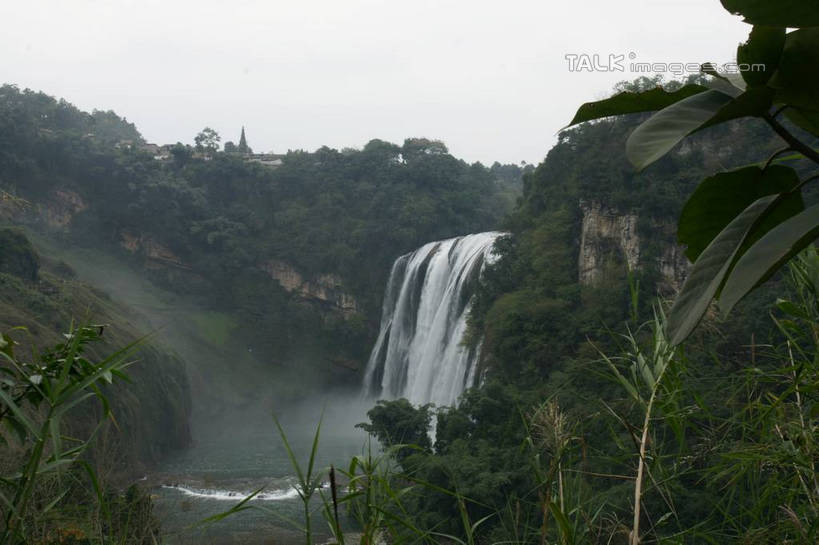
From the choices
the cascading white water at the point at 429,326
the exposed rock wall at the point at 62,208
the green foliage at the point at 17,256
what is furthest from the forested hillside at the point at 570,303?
the exposed rock wall at the point at 62,208

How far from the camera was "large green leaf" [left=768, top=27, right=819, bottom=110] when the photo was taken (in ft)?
2.43

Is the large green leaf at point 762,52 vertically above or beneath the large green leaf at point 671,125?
above

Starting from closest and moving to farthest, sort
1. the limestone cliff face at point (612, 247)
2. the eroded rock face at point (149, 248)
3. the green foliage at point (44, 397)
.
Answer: the green foliage at point (44, 397)
the limestone cliff face at point (612, 247)
the eroded rock face at point (149, 248)

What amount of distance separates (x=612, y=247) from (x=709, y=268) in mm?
13766

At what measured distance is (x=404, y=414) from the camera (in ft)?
38.9

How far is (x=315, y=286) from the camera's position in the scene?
87.9 ft

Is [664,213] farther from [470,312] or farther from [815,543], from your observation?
[815,543]

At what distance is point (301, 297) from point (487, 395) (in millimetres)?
16633

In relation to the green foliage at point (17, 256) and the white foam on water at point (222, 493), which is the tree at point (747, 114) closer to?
the white foam on water at point (222, 493)

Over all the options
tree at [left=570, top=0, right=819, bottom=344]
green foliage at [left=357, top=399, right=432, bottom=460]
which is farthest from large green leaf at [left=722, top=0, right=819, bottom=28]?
green foliage at [left=357, top=399, right=432, bottom=460]

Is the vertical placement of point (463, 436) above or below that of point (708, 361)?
below

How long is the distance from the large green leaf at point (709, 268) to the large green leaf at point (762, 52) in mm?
147

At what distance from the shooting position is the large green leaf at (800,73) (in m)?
0.74

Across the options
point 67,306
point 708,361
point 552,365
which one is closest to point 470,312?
point 552,365
